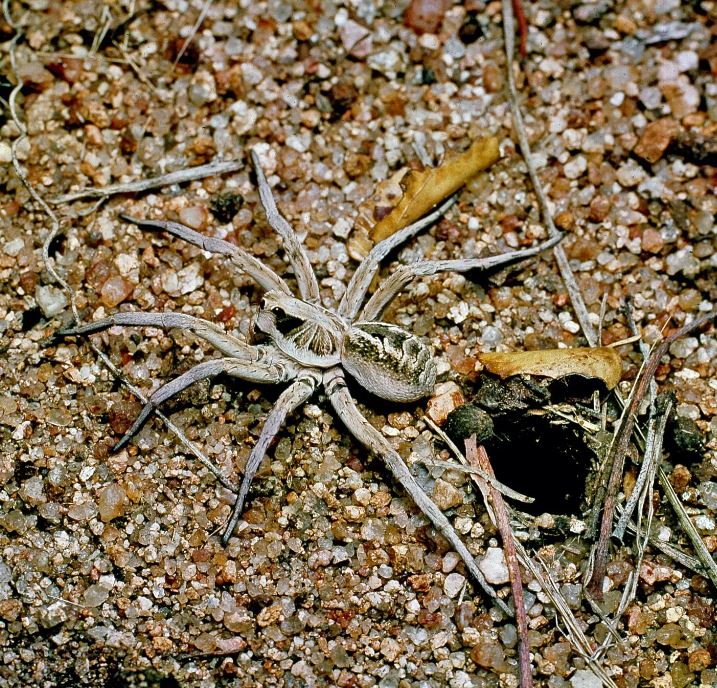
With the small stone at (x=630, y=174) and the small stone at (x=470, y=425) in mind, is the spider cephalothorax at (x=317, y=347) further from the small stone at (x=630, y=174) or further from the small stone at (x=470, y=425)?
the small stone at (x=630, y=174)

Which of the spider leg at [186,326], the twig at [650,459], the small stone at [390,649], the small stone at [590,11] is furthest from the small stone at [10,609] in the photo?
the small stone at [590,11]

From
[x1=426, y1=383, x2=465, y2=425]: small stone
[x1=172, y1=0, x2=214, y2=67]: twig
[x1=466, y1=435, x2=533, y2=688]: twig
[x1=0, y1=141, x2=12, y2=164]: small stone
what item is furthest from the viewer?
[x1=172, y1=0, x2=214, y2=67]: twig

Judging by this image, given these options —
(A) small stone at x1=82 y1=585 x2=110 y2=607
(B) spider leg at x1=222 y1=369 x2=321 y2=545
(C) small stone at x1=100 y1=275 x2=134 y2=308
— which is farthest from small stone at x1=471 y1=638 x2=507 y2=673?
(C) small stone at x1=100 y1=275 x2=134 y2=308

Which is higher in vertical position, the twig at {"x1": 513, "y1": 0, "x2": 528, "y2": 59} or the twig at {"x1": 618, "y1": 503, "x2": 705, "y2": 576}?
the twig at {"x1": 513, "y1": 0, "x2": 528, "y2": 59}

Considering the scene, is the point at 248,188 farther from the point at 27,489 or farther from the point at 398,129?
the point at 27,489

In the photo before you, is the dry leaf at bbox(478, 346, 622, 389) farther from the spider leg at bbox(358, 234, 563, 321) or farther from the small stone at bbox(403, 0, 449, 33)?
the small stone at bbox(403, 0, 449, 33)

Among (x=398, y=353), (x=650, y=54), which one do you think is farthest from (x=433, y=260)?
(x=650, y=54)
